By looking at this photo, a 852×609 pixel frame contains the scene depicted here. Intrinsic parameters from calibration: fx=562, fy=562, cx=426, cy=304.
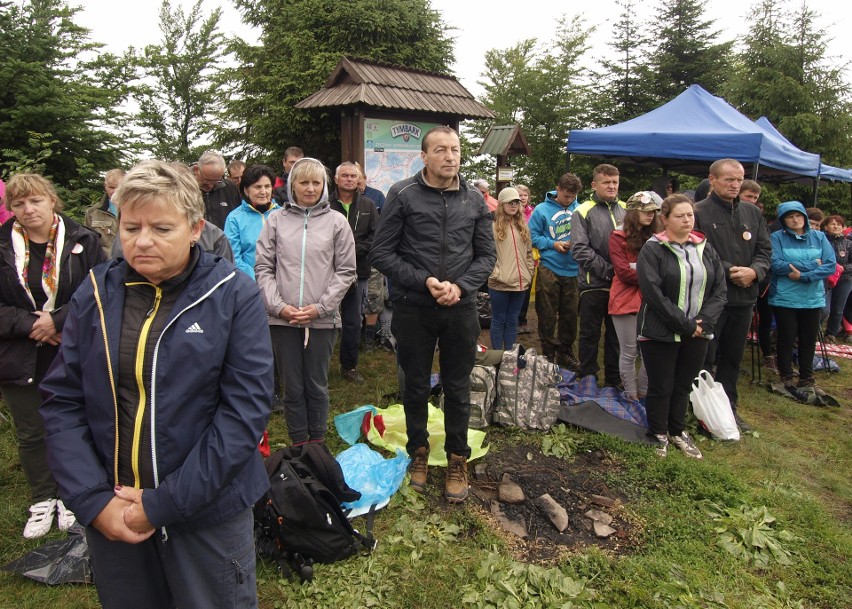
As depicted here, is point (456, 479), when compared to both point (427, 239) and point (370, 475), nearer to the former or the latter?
point (370, 475)

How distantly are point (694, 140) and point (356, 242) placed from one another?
471 cm

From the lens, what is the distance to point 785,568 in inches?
123

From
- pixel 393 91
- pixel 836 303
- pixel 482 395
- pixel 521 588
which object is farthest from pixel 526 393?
pixel 836 303

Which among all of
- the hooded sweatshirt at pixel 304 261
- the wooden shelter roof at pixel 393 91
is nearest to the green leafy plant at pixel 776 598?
the hooded sweatshirt at pixel 304 261

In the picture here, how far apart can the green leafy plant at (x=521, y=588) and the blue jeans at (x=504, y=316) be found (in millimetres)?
3382

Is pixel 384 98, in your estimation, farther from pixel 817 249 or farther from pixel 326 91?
pixel 817 249

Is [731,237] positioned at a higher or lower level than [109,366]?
higher

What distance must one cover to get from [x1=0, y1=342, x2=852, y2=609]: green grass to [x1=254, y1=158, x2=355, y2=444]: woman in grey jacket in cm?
71

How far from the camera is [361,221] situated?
580 cm

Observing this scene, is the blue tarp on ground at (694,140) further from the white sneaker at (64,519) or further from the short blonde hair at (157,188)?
the white sneaker at (64,519)

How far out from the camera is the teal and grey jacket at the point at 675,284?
4.20 metres

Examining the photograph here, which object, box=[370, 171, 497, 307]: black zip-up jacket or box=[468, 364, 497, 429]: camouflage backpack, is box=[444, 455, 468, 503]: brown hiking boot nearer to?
box=[468, 364, 497, 429]: camouflage backpack

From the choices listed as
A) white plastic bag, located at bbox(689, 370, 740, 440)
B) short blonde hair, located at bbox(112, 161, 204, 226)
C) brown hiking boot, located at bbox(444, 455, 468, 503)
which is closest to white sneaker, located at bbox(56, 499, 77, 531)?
brown hiking boot, located at bbox(444, 455, 468, 503)

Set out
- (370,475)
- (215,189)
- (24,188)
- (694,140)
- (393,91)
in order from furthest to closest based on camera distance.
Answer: (393,91)
(694,140)
(215,189)
(370,475)
(24,188)
